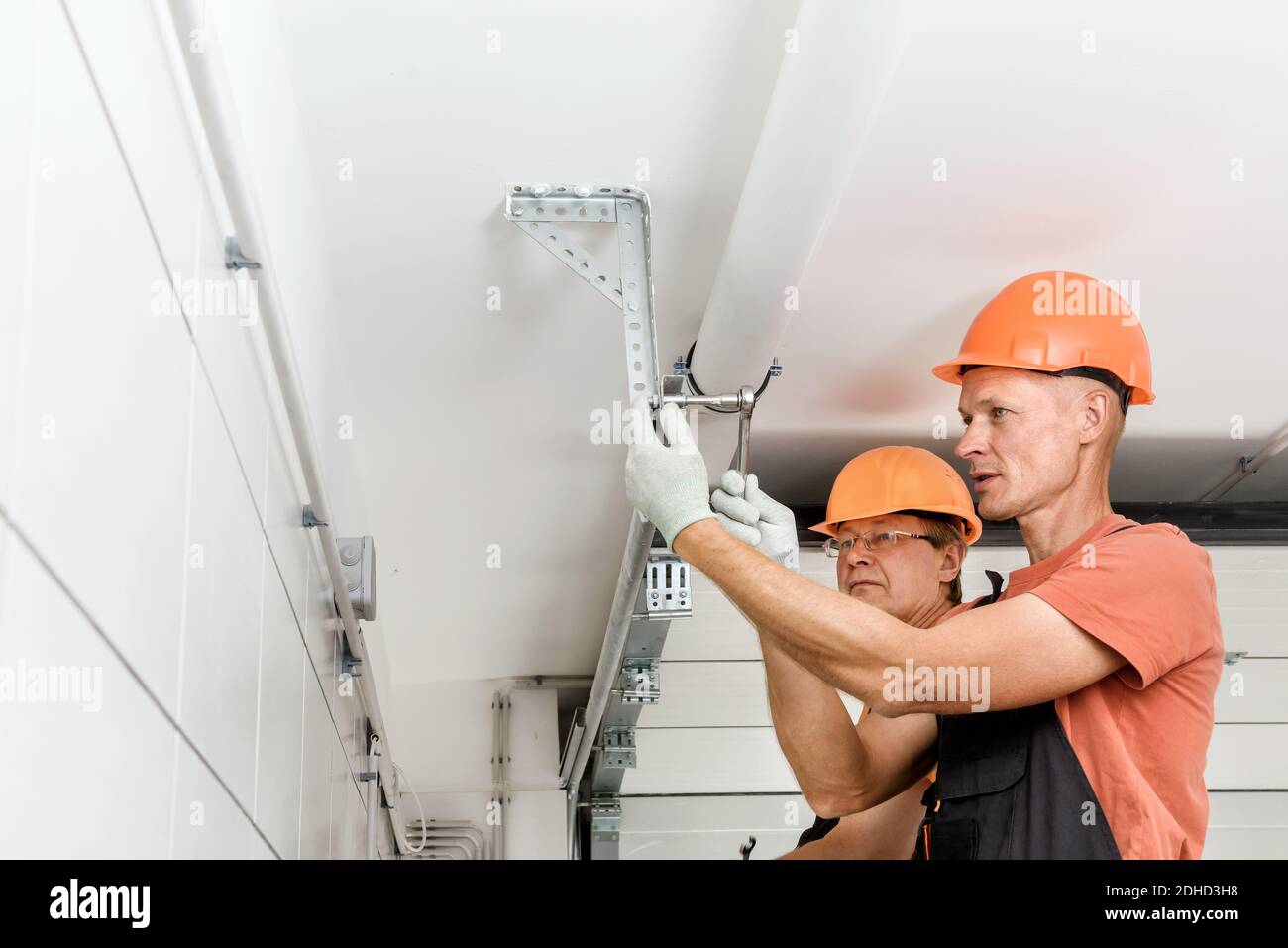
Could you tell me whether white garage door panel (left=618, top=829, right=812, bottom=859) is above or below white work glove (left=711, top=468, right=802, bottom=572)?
below

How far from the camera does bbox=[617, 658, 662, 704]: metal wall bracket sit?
16.8 ft

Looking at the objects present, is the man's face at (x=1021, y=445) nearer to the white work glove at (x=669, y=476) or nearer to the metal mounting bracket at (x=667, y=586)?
the white work glove at (x=669, y=476)

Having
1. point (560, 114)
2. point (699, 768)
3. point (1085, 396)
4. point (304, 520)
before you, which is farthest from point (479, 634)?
point (1085, 396)

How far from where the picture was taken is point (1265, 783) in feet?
18.6

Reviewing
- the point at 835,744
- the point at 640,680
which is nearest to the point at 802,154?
the point at 835,744

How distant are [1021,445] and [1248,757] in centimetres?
391

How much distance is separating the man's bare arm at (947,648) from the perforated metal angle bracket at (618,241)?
1199 mm

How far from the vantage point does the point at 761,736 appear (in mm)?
5816

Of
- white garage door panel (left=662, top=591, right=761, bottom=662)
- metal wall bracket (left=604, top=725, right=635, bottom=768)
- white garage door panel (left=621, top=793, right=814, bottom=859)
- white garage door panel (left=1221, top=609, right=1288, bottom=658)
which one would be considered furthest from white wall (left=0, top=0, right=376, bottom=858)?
white garage door panel (left=1221, top=609, right=1288, bottom=658)

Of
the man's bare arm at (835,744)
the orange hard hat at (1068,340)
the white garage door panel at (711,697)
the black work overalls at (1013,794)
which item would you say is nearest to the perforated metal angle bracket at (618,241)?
the orange hard hat at (1068,340)

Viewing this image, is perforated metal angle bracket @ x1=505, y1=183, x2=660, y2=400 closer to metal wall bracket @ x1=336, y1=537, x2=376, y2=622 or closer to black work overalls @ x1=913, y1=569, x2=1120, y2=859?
metal wall bracket @ x1=336, y1=537, x2=376, y2=622

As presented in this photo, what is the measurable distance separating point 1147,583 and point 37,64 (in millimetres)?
1720

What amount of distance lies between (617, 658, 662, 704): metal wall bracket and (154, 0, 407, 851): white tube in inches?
97.6
